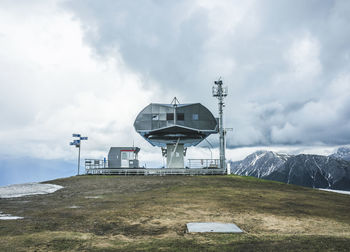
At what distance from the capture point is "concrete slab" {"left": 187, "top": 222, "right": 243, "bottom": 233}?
8148mm

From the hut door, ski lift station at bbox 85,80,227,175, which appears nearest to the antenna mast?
ski lift station at bbox 85,80,227,175

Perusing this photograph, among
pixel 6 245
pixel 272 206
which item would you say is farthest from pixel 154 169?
pixel 6 245

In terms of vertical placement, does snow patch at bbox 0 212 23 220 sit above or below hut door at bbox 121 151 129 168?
below

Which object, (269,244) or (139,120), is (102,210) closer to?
(269,244)

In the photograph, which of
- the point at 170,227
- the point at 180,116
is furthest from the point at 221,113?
the point at 170,227

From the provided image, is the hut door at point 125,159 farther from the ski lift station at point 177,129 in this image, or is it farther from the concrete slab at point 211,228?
the concrete slab at point 211,228

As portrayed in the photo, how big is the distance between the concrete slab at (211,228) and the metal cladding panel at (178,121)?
107 ft

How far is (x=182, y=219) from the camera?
1024 centimetres

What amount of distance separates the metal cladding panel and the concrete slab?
3258 centimetres

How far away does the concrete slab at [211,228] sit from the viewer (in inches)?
321

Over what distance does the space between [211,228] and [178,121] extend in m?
34.6

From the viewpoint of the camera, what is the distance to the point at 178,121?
42812mm

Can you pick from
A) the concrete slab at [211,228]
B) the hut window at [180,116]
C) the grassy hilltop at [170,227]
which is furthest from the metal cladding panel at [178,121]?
the concrete slab at [211,228]

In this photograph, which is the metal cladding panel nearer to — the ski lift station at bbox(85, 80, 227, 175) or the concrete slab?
the ski lift station at bbox(85, 80, 227, 175)
